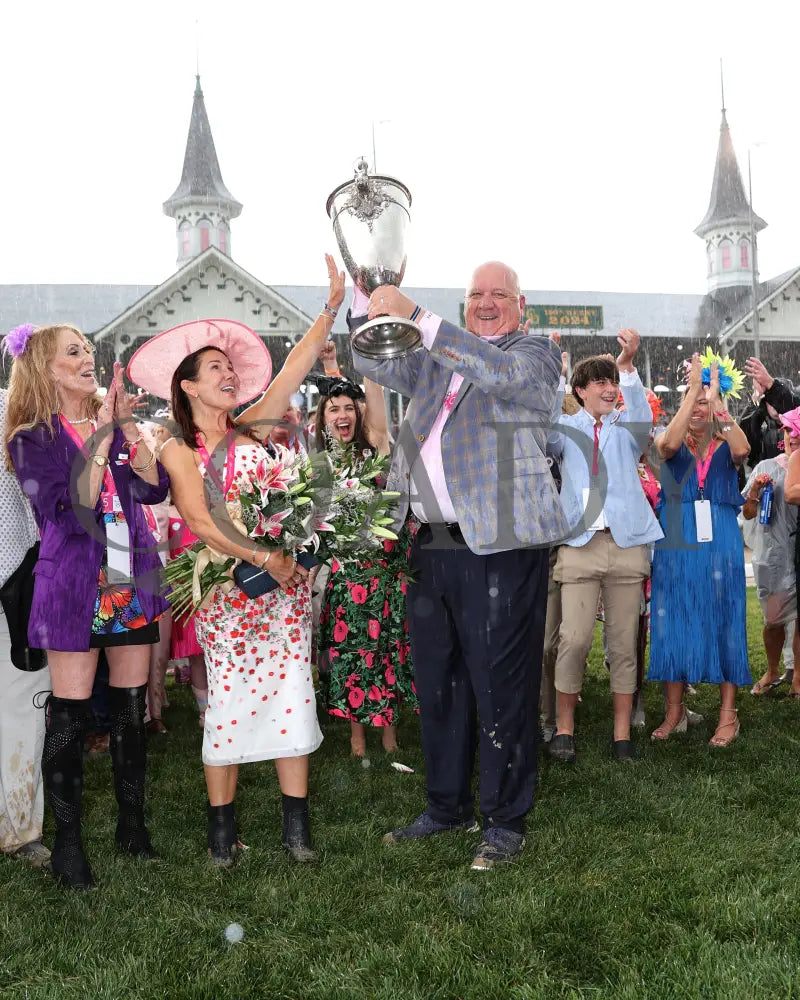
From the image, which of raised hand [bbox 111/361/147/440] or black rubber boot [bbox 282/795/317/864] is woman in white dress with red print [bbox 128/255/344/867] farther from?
raised hand [bbox 111/361/147/440]

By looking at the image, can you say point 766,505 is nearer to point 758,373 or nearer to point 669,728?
point 758,373

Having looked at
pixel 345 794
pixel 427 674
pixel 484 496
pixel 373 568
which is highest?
pixel 484 496

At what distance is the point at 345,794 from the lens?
478 centimetres

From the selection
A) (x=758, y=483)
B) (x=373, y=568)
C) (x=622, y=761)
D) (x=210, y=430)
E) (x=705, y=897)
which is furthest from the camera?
(x=758, y=483)

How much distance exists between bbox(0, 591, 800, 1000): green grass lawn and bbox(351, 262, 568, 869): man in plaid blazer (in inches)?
14.4

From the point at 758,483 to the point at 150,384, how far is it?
15.7 ft

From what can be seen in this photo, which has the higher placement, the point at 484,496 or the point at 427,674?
the point at 484,496

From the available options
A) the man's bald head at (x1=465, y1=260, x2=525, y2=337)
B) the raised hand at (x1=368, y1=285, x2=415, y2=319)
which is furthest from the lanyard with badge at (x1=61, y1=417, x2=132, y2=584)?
the man's bald head at (x1=465, y1=260, x2=525, y2=337)

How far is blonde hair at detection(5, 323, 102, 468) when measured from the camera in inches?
145

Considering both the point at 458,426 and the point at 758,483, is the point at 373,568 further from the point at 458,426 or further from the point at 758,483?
the point at 758,483

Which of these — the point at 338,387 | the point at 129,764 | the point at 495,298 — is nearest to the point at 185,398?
the point at 495,298

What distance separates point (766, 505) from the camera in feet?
22.6

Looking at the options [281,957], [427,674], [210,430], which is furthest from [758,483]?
[281,957]

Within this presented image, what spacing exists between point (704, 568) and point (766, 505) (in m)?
1.52
